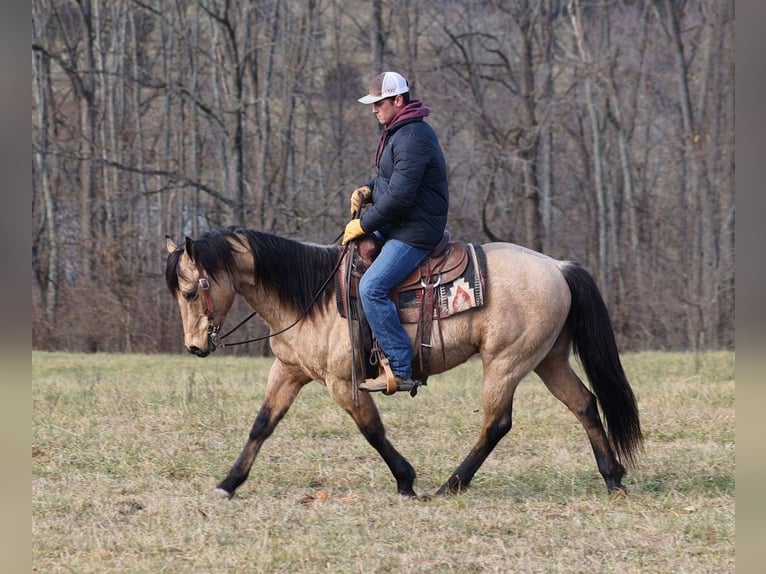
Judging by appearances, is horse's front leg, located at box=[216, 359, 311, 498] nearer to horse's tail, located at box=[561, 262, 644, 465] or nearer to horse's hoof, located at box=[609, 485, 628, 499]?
horse's tail, located at box=[561, 262, 644, 465]

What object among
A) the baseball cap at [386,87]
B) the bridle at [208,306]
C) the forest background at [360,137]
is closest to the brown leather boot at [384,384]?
the bridle at [208,306]

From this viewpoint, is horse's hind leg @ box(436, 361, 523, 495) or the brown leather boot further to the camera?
horse's hind leg @ box(436, 361, 523, 495)

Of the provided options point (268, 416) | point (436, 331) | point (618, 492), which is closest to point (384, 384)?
point (436, 331)

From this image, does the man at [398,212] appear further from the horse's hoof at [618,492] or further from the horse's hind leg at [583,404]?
the horse's hoof at [618,492]

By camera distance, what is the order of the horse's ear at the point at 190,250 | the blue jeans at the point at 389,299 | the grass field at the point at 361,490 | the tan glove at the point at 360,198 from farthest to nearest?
the tan glove at the point at 360,198, the blue jeans at the point at 389,299, the horse's ear at the point at 190,250, the grass field at the point at 361,490

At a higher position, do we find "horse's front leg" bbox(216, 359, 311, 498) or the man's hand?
the man's hand

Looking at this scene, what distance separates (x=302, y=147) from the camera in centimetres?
2592

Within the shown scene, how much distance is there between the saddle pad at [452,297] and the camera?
6289 millimetres

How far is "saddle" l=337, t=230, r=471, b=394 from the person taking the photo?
20.7 feet

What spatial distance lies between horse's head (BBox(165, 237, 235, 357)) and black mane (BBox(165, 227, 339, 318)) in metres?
0.13

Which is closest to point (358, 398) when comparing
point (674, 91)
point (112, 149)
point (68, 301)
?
point (68, 301)

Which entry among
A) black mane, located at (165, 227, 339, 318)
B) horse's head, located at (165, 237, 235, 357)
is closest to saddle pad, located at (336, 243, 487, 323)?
black mane, located at (165, 227, 339, 318)

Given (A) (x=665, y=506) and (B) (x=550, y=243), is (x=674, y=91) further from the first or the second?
(A) (x=665, y=506)
